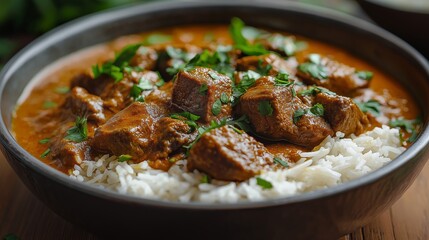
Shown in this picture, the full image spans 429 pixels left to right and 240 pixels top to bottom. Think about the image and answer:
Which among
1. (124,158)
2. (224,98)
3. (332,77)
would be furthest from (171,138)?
(332,77)

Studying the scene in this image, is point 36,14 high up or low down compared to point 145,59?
down

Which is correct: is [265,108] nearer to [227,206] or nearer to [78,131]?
[227,206]

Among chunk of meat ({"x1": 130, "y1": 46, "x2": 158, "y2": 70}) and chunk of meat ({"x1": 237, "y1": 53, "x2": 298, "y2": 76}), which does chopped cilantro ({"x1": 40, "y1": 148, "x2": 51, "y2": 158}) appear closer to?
chunk of meat ({"x1": 130, "y1": 46, "x2": 158, "y2": 70})

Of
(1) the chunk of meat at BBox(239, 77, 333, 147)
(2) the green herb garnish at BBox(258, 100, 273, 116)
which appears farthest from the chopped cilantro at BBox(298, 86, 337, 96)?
(2) the green herb garnish at BBox(258, 100, 273, 116)

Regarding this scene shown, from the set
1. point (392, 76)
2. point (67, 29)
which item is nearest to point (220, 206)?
point (392, 76)

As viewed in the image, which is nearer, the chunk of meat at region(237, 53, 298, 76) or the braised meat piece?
the chunk of meat at region(237, 53, 298, 76)

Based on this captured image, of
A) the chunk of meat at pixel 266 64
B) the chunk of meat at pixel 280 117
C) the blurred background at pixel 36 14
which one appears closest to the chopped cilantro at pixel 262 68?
the chunk of meat at pixel 266 64
